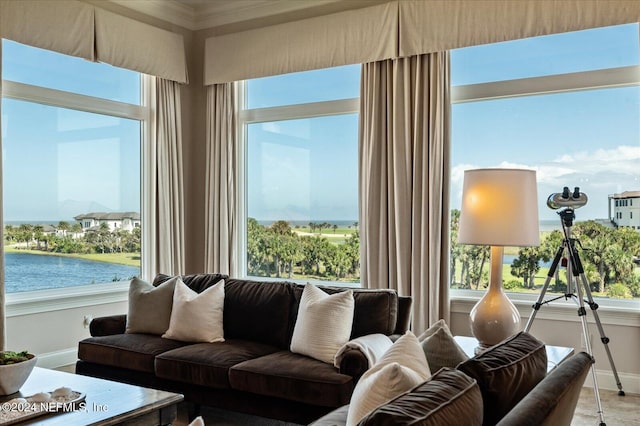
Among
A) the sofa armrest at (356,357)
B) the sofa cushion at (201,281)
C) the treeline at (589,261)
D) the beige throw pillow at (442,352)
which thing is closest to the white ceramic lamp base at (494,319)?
the sofa armrest at (356,357)

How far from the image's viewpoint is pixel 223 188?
5.87m

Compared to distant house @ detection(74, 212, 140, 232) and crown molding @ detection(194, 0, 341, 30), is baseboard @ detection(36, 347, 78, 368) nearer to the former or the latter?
distant house @ detection(74, 212, 140, 232)

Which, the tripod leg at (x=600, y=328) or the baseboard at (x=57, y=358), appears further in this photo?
the baseboard at (x=57, y=358)

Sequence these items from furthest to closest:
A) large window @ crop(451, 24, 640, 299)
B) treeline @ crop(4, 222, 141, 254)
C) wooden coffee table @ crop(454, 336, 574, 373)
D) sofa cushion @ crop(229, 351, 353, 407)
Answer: treeline @ crop(4, 222, 141, 254), large window @ crop(451, 24, 640, 299), sofa cushion @ crop(229, 351, 353, 407), wooden coffee table @ crop(454, 336, 574, 373)

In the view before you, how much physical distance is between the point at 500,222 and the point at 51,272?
12.2ft

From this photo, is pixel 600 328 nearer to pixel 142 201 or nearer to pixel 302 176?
pixel 302 176

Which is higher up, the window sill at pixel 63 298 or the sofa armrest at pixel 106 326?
the window sill at pixel 63 298

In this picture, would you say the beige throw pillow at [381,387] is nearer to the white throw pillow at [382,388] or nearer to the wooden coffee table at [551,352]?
the white throw pillow at [382,388]

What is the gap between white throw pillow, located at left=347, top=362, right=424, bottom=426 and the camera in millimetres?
1648

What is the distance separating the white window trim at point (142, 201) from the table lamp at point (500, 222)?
3.47 metres

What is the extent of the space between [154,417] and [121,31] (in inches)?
143

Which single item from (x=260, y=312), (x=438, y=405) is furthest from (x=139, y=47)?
(x=438, y=405)

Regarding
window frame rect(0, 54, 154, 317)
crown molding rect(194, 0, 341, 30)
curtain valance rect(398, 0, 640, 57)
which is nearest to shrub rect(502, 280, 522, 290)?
curtain valance rect(398, 0, 640, 57)

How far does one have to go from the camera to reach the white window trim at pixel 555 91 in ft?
13.8
